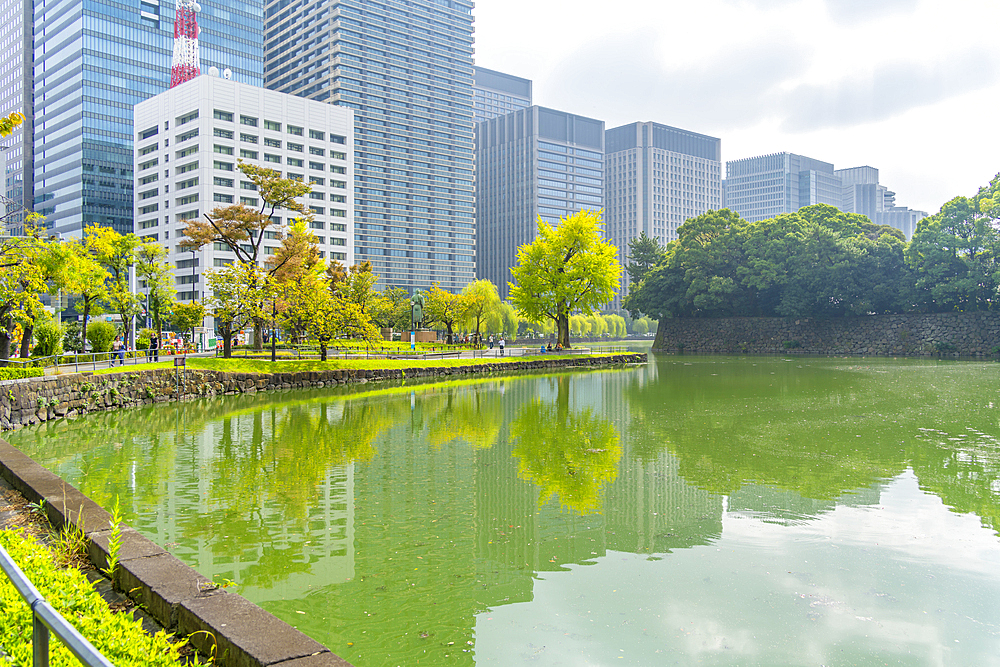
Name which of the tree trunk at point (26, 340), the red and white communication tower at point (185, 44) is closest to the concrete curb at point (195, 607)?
the tree trunk at point (26, 340)

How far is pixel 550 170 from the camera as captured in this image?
184000 millimetres

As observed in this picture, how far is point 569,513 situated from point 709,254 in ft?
203

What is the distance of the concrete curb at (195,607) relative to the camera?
14.1 ft

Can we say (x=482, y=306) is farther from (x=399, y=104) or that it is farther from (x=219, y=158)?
(x=399, y=104)

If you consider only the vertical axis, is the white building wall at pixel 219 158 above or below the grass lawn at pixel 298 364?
above

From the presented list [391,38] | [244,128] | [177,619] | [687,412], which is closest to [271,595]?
[177,619]

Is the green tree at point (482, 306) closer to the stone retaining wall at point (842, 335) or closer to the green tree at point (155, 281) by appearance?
the stone retaining wall at point (842, 335)

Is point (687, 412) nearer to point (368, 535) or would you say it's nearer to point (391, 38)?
point (368, 535)

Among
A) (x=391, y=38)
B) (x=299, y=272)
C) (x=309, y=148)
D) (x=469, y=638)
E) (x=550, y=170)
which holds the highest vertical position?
(x=391, y=38)

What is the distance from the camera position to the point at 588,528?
9.12m

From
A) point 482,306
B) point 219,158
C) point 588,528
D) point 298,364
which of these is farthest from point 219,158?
point 588,528

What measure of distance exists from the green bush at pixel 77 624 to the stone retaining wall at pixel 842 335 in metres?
63.1

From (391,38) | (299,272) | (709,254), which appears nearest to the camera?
(299,272)

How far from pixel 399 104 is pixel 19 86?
68.6 meters
